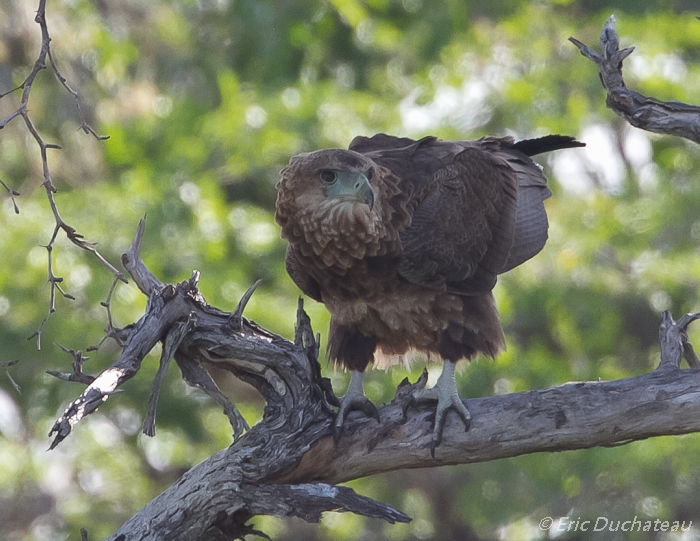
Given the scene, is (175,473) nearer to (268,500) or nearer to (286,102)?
(286,102)

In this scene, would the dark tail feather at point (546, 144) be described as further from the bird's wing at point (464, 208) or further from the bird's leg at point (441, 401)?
the bird's leg at point (441, 401)

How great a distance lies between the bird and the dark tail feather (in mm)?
34

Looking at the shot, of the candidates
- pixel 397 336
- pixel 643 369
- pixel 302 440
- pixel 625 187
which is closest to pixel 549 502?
pixel 643 369

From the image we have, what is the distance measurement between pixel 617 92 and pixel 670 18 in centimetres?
747

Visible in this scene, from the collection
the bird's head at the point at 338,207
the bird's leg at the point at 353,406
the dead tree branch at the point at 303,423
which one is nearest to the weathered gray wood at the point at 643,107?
the dead tree branch at the point at 303,423

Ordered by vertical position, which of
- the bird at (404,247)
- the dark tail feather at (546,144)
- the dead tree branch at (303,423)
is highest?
the dark tail feather at (546,144)

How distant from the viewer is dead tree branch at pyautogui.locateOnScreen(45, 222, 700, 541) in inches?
142

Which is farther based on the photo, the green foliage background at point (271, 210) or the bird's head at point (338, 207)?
the green foliage background at point (271, 210)

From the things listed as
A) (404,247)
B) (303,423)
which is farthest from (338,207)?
(303,423)

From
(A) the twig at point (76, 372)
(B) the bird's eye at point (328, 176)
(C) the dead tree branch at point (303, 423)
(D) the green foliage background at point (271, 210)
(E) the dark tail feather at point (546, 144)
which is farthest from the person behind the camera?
(D) the green foliage background at point (271, 210)

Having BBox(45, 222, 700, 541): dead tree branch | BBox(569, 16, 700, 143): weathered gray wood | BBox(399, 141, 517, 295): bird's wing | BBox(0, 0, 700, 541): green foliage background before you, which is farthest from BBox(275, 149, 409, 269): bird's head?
BBox(0, 0, 700, 541): green foliage background

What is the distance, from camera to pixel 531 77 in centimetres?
999

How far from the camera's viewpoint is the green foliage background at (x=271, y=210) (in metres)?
7.99

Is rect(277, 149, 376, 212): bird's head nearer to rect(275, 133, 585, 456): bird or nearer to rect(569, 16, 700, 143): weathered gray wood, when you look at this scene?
rect(275, 133, 585, 456): bird
